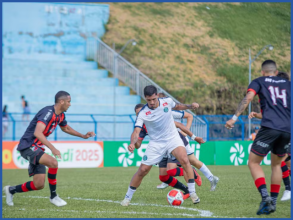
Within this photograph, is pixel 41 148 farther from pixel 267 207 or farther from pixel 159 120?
pixel 267 207

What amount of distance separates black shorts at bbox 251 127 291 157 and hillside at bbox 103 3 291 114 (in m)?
9.39

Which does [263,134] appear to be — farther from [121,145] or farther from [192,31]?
[192,31]

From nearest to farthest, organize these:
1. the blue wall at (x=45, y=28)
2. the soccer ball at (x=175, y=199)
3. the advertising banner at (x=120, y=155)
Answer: the soccer ball at (x=175, y=199) → the advertising banner at (x=120, y=155) → the blue wall at (x=45, y=28)

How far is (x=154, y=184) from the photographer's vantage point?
13.5 meters

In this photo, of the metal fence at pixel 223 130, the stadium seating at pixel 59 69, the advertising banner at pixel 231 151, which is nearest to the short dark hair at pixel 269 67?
the advertising banner at pixel 231 151

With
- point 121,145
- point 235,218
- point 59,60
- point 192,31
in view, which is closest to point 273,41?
point 235,218

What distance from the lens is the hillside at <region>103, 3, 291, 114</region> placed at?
28031 millimetres

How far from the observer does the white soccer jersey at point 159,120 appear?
29.2ft

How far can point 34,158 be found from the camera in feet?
29.0

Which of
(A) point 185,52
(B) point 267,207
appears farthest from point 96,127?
(A) point 185,52

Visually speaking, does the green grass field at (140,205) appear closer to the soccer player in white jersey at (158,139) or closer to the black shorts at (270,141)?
the soccer player in white jersey at (158,139)

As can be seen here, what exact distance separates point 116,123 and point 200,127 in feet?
14.0

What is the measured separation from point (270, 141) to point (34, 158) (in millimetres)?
4166

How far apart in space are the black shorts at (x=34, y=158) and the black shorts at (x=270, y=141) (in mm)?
3841
